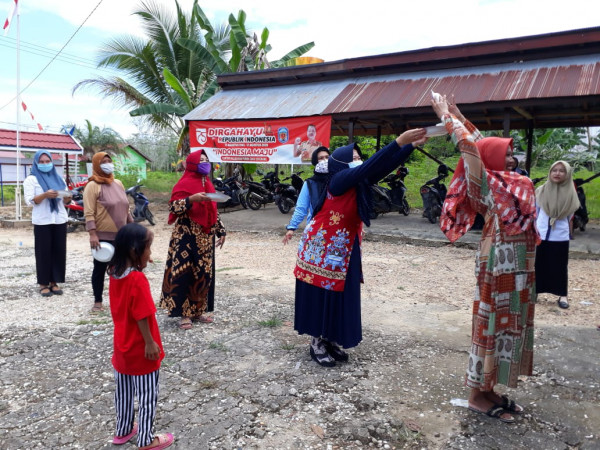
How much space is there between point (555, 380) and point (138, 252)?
111 inches

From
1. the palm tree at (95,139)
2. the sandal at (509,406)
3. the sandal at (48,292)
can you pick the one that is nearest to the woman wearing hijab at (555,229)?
the sandal at (509,406)

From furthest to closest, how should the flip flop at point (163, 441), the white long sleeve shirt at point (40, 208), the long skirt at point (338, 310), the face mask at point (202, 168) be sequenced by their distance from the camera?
the white long sleeve shirt at point (40, 208)
the face mask at point (202, 168)
the long skirt at point (338, 310)
the flip flop at point (163, 441)

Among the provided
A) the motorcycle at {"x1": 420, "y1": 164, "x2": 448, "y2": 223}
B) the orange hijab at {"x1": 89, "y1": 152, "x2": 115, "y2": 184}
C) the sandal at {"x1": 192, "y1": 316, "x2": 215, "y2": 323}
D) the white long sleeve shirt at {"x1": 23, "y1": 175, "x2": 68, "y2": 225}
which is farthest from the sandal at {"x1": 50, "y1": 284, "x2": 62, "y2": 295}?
the motorcycle at {"x1": 420, "y1": 164, "x2": 448, "y2": 223}

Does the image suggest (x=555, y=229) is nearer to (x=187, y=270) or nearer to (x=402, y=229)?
(x=187, y=270)

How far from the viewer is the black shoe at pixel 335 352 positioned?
350 cm

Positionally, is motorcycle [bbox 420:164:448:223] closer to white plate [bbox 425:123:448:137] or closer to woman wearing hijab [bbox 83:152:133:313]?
woman wearing hijab [bbox 83:152:133:313]

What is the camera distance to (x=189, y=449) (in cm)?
243

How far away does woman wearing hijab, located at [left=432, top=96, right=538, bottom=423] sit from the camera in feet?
8.27

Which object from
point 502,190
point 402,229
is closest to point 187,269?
point 502,190

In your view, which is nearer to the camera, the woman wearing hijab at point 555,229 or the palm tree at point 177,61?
the woman wearing hijab at point 555,229

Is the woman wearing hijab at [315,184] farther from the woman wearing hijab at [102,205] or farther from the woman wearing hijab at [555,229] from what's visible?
the woman wearing hijab at [555,229]

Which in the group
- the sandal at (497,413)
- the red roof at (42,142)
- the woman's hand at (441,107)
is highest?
the red roof at (42,142)

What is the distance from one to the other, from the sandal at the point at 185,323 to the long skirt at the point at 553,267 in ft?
11.5

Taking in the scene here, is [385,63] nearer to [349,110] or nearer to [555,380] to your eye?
[349,110]
